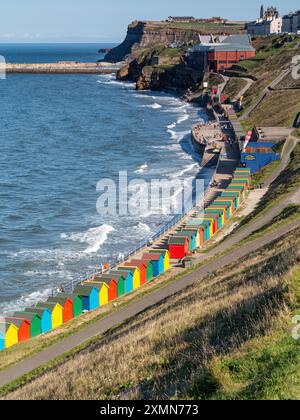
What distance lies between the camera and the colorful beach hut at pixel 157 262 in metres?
32.3

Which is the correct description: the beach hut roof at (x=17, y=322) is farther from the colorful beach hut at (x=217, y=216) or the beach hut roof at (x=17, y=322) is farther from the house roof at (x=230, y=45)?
the house roof at (x=230, y=45)

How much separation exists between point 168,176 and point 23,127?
135 ft

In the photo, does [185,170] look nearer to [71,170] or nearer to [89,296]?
[71,170]

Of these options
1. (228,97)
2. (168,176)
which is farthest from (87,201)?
(228,97)

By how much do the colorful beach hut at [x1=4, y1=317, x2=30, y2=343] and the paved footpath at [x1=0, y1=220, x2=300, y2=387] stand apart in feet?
9.93

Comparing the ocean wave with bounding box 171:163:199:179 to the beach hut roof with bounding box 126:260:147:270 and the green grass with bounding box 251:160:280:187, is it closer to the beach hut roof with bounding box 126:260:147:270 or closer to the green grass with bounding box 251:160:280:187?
the green grass with bounding box 251:160:280:187

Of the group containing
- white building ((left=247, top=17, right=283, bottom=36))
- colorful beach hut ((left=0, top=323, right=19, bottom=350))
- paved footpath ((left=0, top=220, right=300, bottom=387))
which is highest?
white building ((left=247, top=17, right=283, bottom=36))

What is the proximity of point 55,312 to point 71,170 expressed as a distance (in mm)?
37381

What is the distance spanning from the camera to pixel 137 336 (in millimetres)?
16547

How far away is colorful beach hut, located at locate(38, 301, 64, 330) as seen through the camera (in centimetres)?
2659

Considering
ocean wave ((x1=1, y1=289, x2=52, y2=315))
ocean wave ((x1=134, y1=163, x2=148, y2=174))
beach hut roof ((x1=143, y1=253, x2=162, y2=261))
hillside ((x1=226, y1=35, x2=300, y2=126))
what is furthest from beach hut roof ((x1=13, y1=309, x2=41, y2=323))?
hillside ((x1=226, y1=35, x2=300, y2=126))

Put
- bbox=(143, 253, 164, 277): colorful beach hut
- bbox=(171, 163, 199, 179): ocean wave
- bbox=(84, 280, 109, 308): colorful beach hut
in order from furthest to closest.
Result: bbox=(171, 163, 199, 179): ocean wave
bbox=(143, 253, 164, 277): colorful beach hut
bbox=(84, 280, 109, 308): colorful beach hut

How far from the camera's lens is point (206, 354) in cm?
1211

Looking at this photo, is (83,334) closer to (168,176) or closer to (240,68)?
(168,176)
